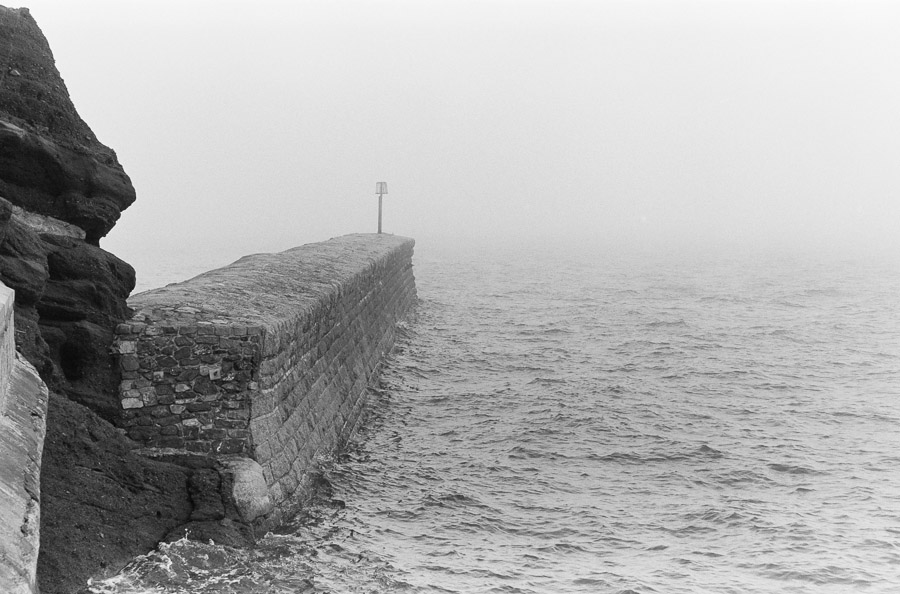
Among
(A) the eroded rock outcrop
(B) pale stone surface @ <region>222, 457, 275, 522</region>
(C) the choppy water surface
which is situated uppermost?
(A) the eroded rock outcrop

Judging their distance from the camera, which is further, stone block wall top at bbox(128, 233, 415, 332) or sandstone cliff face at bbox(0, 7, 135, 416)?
stone block wall top at bbox(128, 233, 415, 332)

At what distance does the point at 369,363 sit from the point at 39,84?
289 inches

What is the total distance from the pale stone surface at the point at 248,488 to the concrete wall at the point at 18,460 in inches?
75.1

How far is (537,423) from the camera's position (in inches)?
488

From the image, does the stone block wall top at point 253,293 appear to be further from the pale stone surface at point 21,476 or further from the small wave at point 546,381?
the small wave at point 546,381

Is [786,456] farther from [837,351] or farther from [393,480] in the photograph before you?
[837,351]

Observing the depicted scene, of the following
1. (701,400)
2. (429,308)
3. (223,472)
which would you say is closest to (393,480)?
(223,472)

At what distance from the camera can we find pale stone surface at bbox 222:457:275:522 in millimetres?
7332

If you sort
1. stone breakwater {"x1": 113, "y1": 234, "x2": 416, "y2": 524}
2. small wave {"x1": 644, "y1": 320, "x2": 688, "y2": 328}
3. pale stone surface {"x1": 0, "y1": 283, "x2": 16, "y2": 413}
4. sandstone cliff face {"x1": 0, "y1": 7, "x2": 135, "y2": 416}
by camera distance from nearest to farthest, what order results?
1. pale stone surface {"x1": 0, "y1": 283, "x2": 16, "y2": 413}
2. sandstone cliff face {"x1": 0, "y1": 7, "x2": 135, "y2": 416}
3. stone breakwater {"x1": 113, "y1": 234, "x2": 416, "y2": 524}
4. small wave {"x1": 644, "y1": 320, "x2": 688, "y2": 328}

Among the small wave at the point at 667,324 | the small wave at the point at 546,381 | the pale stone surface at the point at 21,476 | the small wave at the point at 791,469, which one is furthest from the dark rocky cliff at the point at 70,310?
the small wave at the point at 667,324

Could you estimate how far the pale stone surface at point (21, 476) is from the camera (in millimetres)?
4035

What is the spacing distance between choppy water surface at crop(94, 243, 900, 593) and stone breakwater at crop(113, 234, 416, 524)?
1.86 feet

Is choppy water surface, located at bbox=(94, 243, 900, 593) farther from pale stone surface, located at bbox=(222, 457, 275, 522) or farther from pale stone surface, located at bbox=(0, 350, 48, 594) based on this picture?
pale stone surface, located at bbox=(0, 350, 48, 594)

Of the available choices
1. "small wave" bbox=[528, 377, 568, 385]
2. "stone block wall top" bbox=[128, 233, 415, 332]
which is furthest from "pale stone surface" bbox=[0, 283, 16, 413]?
"small wave" bbox=[528, 377, 568, 385]
